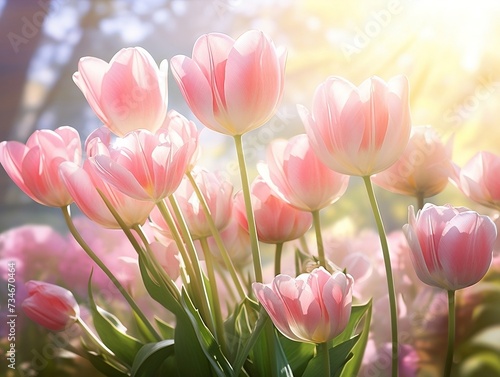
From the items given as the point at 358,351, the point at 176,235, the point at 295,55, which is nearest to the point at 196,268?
the point at 176,235

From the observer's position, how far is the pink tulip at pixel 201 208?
38cm

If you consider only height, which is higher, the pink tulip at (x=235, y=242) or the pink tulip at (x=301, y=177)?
the pink tulip at (x=301, y=177)

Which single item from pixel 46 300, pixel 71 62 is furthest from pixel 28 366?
pixel 71 62

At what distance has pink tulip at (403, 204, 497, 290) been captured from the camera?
312 millimetres

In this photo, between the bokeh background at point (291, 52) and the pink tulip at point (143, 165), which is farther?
the bokeh background at point (291, 52)

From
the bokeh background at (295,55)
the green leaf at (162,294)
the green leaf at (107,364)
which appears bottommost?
the green leaf at (107,364)

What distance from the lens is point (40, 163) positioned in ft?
1.18

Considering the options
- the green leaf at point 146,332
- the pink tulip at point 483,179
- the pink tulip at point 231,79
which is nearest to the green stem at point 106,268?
the green leaf at point 146,332

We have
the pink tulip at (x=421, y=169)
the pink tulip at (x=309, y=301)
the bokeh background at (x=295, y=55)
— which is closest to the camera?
the pink tulip at (x=309, y=301)

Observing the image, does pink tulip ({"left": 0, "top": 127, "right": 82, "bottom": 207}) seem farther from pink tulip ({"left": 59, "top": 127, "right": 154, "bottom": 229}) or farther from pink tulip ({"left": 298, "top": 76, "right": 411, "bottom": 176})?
pink tulip ({"left": 298, "top": 76, "right": 411, "bottom": 176})

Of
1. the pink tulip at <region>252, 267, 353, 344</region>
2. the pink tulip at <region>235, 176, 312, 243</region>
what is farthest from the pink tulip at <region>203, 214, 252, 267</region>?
the pink tulip at <region>252, 267, 353, 344</region>

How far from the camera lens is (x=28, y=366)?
56cm

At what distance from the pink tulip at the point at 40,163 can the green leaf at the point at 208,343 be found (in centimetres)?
10

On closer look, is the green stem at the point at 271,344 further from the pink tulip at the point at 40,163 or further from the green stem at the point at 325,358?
the pink tulip at the point at 40,163
